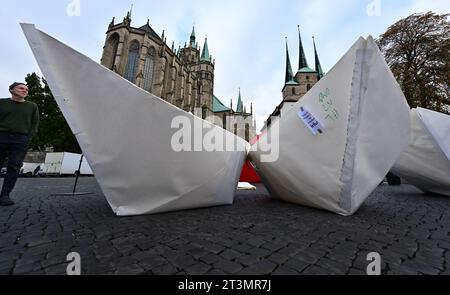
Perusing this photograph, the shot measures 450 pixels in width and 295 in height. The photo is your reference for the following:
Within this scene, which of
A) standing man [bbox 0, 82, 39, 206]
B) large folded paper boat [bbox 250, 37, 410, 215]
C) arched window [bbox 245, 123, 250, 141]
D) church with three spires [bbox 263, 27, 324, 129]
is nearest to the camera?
large folded paper boat [bbox 250, 37, 410, 215]

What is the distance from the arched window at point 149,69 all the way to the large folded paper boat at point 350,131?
3061 cm

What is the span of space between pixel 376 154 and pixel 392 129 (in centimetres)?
44

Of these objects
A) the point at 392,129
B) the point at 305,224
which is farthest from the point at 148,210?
the point at 392,129

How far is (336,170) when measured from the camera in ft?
8.55

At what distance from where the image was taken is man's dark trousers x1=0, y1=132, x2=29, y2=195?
117 inches

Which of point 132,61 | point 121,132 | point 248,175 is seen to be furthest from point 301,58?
point 121,132

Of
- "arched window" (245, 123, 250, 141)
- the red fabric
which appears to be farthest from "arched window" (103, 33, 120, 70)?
"arched window" (245, 123, 250, 141)

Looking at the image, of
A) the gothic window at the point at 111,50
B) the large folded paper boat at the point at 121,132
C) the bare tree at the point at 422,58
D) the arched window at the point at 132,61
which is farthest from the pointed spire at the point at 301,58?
the large folded paper boat at the point at 121,132

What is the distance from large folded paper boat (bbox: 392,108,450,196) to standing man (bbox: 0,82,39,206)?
700 cm

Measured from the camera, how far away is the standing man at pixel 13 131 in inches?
117

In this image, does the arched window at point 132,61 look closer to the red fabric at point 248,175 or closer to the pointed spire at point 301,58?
the red fabric at point 248,175

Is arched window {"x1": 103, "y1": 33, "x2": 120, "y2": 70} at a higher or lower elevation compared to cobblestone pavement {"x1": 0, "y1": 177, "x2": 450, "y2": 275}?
higher

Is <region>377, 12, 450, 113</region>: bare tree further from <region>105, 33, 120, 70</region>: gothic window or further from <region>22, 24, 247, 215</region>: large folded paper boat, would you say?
<region>105, 33, 120, 70</region>: gothic window
